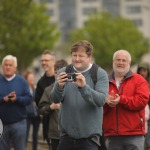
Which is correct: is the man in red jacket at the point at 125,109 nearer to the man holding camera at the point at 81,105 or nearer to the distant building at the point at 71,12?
the man holding camera at the point at 81,105

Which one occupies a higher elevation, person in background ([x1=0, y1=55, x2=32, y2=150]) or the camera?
the camera

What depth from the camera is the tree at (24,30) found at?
3307cm

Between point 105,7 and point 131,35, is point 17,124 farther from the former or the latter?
point 105,7

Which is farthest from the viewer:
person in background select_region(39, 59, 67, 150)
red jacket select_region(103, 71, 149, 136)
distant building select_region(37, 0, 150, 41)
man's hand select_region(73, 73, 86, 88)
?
distant building select_region(37, 0, 150, 41)

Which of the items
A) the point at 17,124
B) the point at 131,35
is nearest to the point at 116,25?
the point at 131,35

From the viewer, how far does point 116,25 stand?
78438 mm

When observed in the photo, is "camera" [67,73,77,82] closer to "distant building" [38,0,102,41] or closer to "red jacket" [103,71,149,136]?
"red jacket" [103,71,149,136]

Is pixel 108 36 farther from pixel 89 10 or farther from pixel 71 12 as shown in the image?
pixel 89 10

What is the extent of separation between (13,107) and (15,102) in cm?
8

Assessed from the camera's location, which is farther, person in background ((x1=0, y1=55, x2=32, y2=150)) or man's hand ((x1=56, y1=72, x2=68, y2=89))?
person in background ((x1=0, y1=55, x2=32, y2=150))

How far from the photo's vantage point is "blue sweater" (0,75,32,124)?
9.58 m

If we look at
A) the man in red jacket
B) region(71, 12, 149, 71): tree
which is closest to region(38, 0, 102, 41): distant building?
region(71, 12, 149, 71): tree

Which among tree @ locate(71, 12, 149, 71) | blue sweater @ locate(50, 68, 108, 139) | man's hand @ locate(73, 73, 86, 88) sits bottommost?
tree @ locate(71, 12, 149, 71)

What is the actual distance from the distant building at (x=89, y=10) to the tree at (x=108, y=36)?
4341 centimetres
